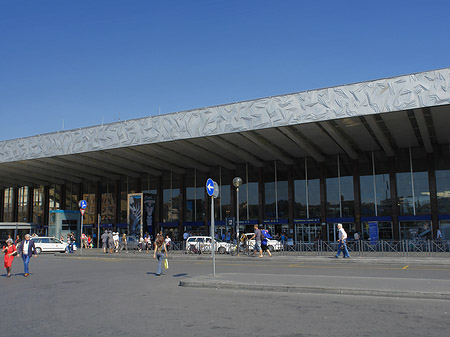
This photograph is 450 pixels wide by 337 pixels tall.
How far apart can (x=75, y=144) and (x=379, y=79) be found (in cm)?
2549

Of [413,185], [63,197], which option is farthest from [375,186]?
[63,197]

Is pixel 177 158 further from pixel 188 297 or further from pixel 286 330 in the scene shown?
pixel 286 330

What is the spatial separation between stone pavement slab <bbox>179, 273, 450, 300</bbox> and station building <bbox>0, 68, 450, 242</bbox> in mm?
17584

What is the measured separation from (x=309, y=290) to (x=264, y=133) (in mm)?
22360

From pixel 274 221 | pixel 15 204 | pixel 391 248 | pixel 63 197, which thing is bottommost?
pixel 391 248

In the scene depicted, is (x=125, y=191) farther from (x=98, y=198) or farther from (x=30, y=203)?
(x=30, y=203)

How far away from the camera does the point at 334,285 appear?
34.9ft

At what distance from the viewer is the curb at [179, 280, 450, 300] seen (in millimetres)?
9250

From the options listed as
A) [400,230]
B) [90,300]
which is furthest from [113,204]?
[90,300]

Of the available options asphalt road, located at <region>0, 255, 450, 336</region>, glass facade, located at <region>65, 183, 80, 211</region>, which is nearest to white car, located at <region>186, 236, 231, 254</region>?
asphalt road, located at <region>0, 255, 450, 336</region>

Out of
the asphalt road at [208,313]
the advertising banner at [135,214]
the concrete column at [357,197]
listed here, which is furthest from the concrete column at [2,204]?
the asphalt road at [208,313]

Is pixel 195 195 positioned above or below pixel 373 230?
above

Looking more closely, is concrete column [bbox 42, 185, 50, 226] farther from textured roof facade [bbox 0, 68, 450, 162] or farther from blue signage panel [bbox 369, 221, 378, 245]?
blue signage panel [bbox 369, 221, 378, 245]

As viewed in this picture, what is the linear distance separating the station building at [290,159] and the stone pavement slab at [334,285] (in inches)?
692
